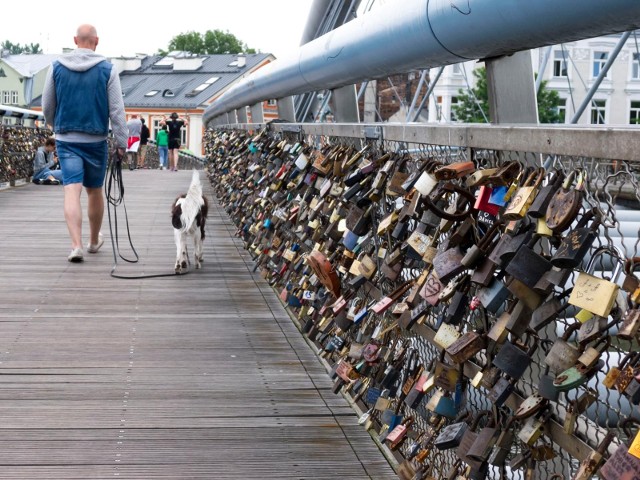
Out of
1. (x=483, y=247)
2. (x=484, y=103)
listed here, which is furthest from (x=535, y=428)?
(x=484, y=103)

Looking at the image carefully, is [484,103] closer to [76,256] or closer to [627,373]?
[76,256]

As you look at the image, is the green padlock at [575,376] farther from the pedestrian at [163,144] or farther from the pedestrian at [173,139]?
the pedestrian at [163,144]

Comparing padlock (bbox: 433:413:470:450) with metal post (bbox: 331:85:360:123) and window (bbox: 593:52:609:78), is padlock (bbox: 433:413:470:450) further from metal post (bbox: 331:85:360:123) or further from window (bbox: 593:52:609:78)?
window (bbox: 593:52:609:78)

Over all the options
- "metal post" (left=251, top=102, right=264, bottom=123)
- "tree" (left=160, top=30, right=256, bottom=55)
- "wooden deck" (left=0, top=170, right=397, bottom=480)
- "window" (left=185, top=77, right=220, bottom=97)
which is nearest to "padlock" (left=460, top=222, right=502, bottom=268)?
"wooden deck" (left=0, top=170, right=397, bottom=480)

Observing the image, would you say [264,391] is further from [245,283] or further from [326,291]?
[245,283]

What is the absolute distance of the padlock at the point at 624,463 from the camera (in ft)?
6.47

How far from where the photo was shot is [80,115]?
1002 cm

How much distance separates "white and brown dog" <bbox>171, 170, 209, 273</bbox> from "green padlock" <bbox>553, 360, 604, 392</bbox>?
7573 mm

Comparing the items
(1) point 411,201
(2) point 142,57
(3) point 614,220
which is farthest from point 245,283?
(2) point 142,57

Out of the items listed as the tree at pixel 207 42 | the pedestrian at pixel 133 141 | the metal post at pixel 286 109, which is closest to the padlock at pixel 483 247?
the metal post at pixel 286 109

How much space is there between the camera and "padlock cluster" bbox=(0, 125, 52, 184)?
20844 mm

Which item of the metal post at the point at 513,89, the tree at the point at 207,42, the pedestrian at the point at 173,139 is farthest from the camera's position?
the tree at the point at 207,42

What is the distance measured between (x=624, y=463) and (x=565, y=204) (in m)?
0.56

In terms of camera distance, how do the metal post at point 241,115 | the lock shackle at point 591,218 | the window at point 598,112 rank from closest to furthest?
the lock shackle at point 591,218 < the window at point 598,112 < the metal post at point 241,115
